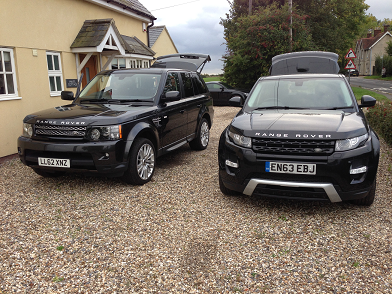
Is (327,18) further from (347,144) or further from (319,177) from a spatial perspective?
(319,177)

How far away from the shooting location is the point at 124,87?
19.9ft

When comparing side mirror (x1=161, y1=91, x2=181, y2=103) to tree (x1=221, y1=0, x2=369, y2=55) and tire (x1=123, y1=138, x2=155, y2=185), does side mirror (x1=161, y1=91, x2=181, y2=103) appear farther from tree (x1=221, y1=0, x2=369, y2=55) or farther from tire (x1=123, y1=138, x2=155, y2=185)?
tree (x1=221, y1=0, x2=369, y2=55)

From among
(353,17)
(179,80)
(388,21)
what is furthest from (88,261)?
(388,21)

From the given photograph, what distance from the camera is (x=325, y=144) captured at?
3768mm

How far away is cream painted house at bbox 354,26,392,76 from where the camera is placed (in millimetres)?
68375

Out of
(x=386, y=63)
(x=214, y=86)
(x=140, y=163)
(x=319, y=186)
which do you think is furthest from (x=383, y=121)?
(x=386, y=63)

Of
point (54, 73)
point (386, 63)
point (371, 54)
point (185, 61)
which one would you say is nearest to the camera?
point (54, 73)

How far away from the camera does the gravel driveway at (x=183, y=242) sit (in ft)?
9.29

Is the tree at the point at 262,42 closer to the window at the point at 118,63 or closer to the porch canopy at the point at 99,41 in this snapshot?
the window at the point at 118,63

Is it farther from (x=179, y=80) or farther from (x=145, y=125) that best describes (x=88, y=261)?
(x=179, y=80)

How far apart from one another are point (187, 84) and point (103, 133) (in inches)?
117

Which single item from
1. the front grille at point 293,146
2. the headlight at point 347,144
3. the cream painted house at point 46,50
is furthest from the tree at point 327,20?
the front grille at point 293,146

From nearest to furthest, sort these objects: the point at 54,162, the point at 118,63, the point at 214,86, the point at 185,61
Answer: the point at 54,162, the point at 185,61, the point at 118,63, the point at 214,86

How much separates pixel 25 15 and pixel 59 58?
65.2 inches
